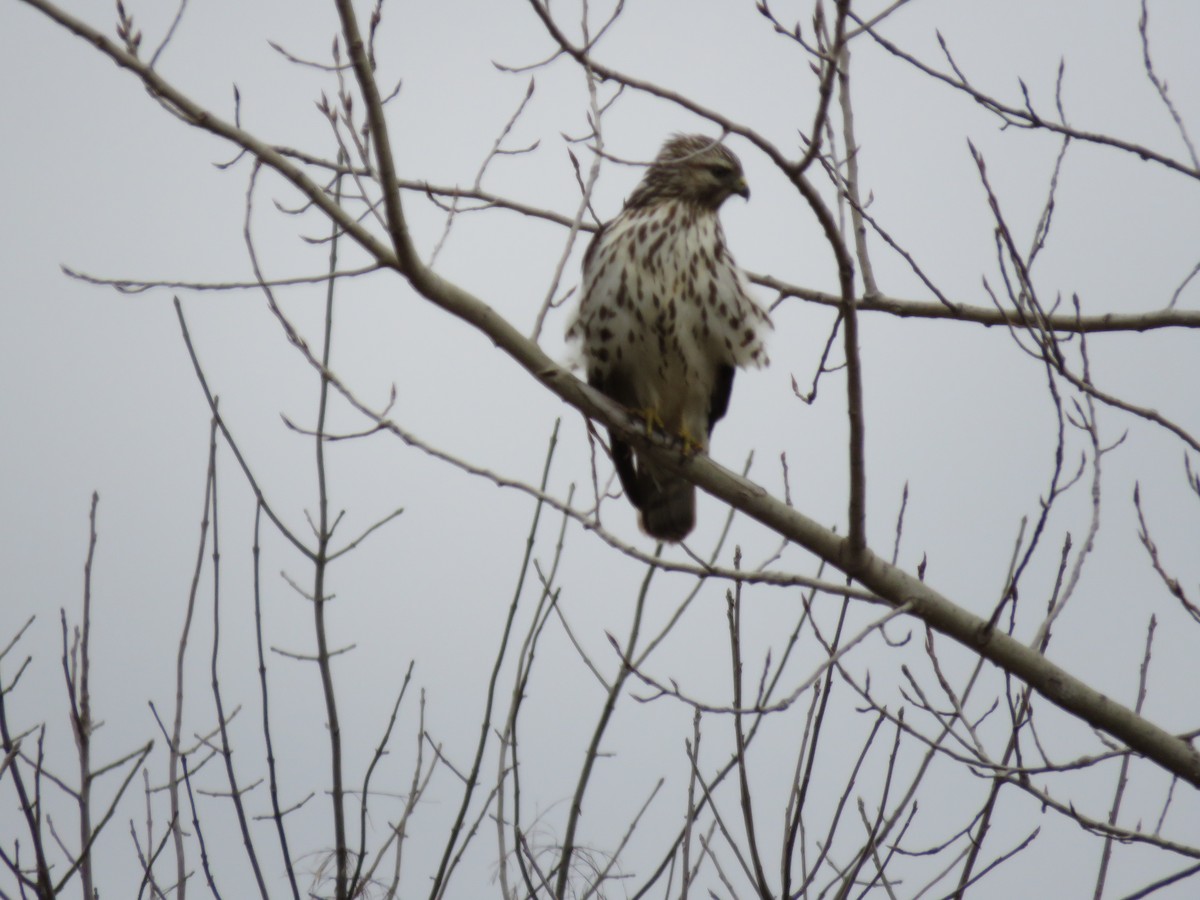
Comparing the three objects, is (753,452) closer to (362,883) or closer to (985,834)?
(985,834)

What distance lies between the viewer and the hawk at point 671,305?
4.30 m

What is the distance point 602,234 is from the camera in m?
4.53

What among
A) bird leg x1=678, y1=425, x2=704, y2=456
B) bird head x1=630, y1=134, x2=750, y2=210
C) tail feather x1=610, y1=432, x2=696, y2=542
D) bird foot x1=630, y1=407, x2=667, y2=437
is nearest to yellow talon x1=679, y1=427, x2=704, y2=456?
bird leg x1=678, y1=425, x2=704, y2=456

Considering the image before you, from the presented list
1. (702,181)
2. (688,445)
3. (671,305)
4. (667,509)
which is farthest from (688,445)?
(702,181)

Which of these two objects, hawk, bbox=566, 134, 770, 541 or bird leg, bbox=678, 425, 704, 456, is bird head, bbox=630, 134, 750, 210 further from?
bird leg, bbox=678, 425, 704, 456

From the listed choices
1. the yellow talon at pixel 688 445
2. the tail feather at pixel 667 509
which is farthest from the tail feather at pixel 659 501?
the yellow talon at pixel 688 445

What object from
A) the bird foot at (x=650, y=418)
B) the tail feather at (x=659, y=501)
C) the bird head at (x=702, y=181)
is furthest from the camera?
the tail feather at (x=659, y=501)

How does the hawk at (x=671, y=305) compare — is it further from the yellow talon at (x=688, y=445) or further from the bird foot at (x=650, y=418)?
the yellow talon at (x=688, y=445)

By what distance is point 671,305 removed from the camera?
4285 mm

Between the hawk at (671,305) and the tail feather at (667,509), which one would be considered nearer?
the hawk at (671,305)

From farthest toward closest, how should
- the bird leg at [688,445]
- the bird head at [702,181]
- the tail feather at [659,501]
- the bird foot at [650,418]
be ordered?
the tail feather at [659,501]
the bird head at [702,181]
the bird foot at [650,418]
the bird leg at [688,445]

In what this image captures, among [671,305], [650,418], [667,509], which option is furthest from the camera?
[667,509]

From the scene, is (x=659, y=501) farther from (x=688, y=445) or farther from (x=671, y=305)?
(x=688, y=445)

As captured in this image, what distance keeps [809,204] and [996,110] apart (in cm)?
121
